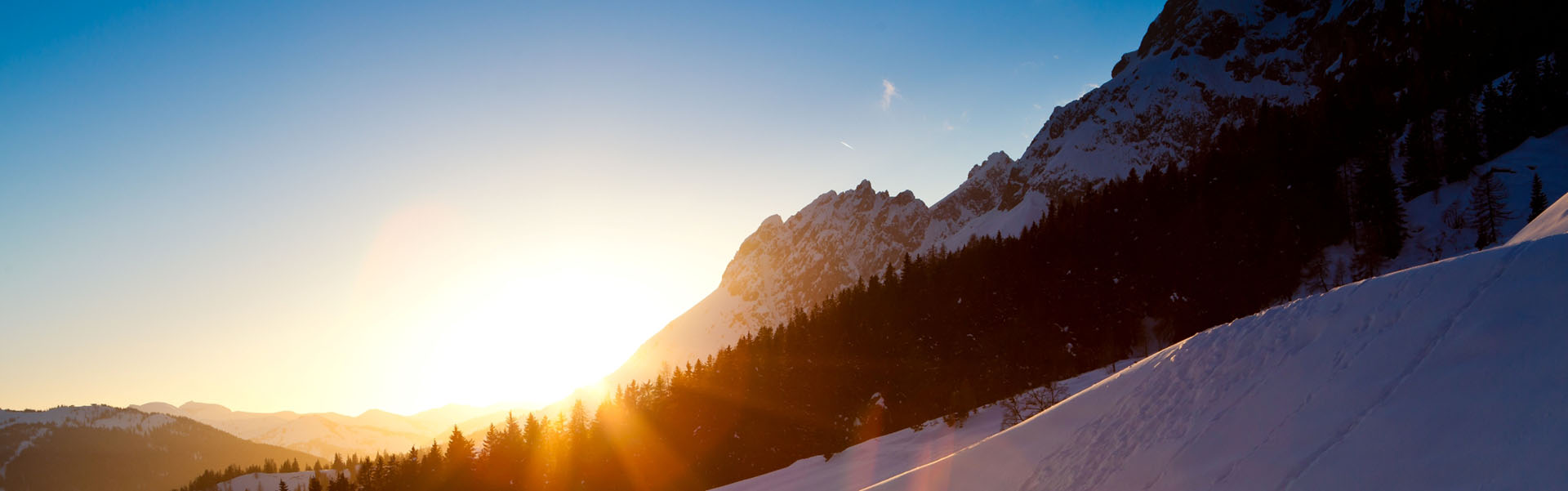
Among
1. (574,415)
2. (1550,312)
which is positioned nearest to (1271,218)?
(1550,312)

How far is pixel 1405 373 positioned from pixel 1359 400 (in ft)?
3.63

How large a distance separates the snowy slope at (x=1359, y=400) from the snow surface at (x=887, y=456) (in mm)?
17086

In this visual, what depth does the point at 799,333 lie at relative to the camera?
105m

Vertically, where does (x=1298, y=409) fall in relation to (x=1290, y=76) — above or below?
below

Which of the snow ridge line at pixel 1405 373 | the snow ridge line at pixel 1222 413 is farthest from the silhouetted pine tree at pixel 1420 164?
the snow ridge line at pixel 1222 413

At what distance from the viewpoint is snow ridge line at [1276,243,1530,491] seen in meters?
13.4

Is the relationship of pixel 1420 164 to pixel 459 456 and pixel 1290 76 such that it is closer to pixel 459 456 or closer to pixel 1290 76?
pixel 1290 76

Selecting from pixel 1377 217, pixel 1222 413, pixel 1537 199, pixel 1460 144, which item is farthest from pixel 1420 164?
pixel 1222 413

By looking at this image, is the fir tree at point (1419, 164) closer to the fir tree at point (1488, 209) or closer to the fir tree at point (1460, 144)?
the fir tree at point (1460, 144)

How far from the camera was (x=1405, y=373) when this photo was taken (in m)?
14.4

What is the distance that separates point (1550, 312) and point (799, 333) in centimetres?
9290

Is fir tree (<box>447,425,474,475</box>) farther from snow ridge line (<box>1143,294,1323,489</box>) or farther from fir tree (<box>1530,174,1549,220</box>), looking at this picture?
fir tree (<box>1530,174,1549,220</box>)

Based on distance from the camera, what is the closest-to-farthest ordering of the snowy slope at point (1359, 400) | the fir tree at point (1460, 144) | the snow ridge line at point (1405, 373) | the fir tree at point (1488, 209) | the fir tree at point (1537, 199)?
1. the snowy slope at point (1359, 400)
2. the snow ridge line at point (1405, 373)
3. the fir tree at point (1537, 199)
4. the fir tree at point (1488, 209)
5. the fir tree at point (1460, 144)

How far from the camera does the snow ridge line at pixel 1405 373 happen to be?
1341 cm
